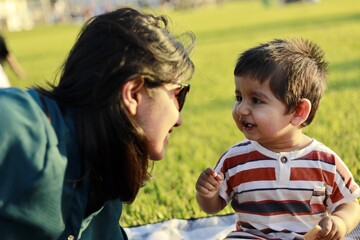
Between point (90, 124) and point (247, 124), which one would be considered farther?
point (247, 124)

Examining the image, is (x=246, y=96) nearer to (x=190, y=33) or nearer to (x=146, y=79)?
(x=190, y=33)

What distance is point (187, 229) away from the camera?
9.97 feet

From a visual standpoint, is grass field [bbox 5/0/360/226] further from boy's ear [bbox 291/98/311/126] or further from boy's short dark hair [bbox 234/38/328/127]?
boy's ear [bbox 291/98/311/126]

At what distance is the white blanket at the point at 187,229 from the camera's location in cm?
293

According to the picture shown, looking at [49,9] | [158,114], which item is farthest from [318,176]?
[49,9]

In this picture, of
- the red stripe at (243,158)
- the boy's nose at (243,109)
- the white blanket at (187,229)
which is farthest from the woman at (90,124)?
the white blanket at (187,229)

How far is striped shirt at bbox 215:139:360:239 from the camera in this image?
2.25 m

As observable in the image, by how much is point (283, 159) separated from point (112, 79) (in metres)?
0.80

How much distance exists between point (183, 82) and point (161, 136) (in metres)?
0.21

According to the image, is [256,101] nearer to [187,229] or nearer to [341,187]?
[341,187]

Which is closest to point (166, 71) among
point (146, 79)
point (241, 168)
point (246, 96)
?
point (146, 79)

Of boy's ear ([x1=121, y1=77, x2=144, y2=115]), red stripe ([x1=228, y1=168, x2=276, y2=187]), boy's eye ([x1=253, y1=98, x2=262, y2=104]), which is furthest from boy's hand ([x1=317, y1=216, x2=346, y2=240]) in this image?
boy's ear ([x1=121, y1=77, x2=144, y2=115])

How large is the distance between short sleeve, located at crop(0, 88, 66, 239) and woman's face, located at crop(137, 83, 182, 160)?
1.03 feet

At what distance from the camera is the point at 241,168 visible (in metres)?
2.35
